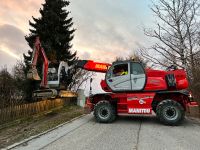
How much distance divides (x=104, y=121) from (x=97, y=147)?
16.0ft

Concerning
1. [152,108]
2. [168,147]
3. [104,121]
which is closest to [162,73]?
[152,108]

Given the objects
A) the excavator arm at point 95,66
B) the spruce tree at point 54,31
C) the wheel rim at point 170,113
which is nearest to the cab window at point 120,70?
the excavator arm at point 95,66

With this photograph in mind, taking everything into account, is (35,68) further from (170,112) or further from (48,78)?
(170,112)

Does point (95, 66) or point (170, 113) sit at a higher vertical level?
point (95, 66)

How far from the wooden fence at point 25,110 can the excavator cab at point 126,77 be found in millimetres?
5005

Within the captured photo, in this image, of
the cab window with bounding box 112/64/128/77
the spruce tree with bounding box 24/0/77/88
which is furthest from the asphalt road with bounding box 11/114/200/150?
the spruce tree with bounding box 24/0/77/88

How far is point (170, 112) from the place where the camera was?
12.8 m

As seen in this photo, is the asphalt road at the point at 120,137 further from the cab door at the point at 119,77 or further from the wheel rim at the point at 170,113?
the cab door at the point at 119,77

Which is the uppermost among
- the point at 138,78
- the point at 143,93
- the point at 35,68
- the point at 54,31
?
the point at 54,31

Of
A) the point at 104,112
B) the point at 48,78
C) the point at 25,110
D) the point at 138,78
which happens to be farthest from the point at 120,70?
the point at 48,78

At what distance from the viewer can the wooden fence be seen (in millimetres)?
14156

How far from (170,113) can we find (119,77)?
9.23ft

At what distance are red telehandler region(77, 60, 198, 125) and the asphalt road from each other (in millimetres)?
589

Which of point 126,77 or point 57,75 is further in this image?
point 57,75
